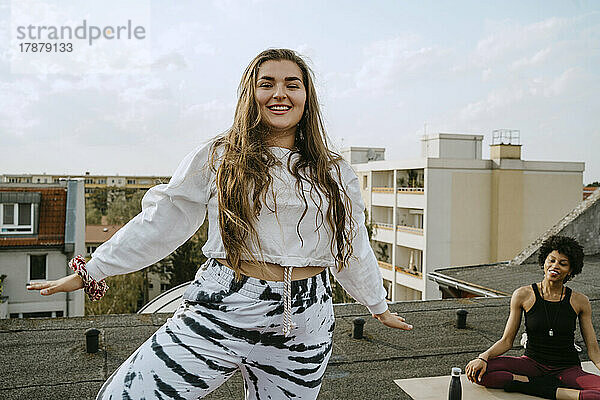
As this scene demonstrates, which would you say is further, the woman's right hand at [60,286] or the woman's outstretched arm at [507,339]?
the woman's outstretched arm at [507,339]

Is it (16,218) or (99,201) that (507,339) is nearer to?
(16,218)

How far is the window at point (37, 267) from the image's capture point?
11391 millimetres

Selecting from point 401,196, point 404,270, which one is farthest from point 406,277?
point 401,196

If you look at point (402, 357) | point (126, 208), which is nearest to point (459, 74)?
point (126, 208)

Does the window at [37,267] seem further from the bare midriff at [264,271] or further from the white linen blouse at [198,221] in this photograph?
the bare midriff at [264,271]

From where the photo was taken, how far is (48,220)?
1182cm

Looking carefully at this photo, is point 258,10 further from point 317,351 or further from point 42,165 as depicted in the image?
point 317,351

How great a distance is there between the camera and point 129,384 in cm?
129

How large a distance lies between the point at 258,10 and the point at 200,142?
68.8 feet

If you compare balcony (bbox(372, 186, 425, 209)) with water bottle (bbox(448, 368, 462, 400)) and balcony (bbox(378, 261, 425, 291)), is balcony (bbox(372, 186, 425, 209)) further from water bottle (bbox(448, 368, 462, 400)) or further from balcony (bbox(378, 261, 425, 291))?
water bottle (bbox(448, 368, 462, 400))

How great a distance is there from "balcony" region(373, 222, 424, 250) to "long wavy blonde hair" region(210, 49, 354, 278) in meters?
24.3

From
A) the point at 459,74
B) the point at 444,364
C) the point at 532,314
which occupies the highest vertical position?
the point at 459,74

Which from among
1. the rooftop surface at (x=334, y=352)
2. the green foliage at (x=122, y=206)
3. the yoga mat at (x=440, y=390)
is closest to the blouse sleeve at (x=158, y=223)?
the rooftop surface at (x=334, y=352)

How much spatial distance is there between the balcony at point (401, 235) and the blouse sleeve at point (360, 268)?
24.1 metres
